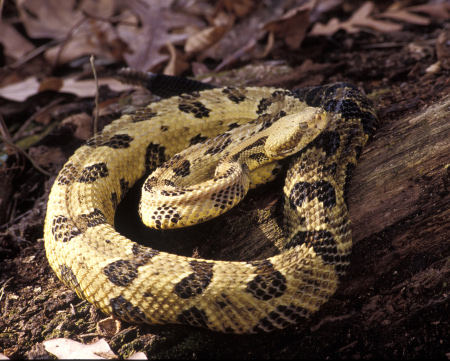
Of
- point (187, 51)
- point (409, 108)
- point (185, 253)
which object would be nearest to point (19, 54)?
point (187, 51)

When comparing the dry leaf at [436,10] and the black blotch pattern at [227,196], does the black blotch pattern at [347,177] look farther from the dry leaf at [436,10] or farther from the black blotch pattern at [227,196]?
the dry leaf at [436,10]

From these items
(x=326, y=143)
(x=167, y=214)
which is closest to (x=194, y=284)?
(x=167, y=214)

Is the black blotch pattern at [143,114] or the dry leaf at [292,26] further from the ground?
the dry leaf at [292,26]

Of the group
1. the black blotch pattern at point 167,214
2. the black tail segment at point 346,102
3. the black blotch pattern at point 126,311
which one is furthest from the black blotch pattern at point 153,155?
the black blotch pattern at point 126,311

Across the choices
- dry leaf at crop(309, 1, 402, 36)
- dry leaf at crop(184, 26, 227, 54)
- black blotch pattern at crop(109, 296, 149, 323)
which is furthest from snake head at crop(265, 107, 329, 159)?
dry leaf at crop(184, 26, 227, 54)

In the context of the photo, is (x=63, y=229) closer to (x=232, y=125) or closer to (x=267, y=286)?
(x=267, y=286)

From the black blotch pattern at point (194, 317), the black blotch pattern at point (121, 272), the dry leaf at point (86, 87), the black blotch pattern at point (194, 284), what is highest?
the dry leaf at point (86, 87)
